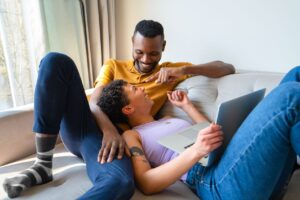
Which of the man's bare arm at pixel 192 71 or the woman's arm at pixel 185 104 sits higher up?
the man's bare arm at pixel 192 71

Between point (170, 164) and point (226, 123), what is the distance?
0.79ft

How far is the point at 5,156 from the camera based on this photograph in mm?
1183

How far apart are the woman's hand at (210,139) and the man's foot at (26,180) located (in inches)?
24.3

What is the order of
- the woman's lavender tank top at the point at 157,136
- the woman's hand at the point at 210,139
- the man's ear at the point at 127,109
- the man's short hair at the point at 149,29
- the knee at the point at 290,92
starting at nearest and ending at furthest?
the knee at the point at 290,92, the woman's hand at the point at 210,139, the woman's lavender tank top at the point at 157,136, the man's ear at the point at 127,109, the man's short hair at the point at 149,29

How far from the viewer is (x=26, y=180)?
925mm

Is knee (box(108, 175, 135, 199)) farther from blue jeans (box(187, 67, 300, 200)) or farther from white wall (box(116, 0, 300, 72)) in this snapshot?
white wall (box(116, 0, 300, 72))

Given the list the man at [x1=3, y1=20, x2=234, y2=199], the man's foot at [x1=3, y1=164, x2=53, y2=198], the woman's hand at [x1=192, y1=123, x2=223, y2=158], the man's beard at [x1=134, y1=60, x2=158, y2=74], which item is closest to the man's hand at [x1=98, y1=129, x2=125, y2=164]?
the man at [x1=3, y1=20, x2=234, y2=199]

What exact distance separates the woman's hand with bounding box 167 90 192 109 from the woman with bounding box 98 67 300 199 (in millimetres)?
221

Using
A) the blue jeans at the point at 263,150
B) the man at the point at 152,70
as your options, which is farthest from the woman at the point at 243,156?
the man at the point at 152,70

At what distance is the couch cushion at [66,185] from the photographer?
914 millimetres

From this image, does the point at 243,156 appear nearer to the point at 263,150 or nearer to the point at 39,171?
the point at 263,150

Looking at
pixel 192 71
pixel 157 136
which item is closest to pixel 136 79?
pixel 192 71

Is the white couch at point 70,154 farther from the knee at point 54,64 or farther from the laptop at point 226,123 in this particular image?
the knee at point 54,64

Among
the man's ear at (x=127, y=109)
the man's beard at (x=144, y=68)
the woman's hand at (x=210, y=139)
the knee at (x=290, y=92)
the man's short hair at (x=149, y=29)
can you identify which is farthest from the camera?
the man's beard at (x=144, y=68)
